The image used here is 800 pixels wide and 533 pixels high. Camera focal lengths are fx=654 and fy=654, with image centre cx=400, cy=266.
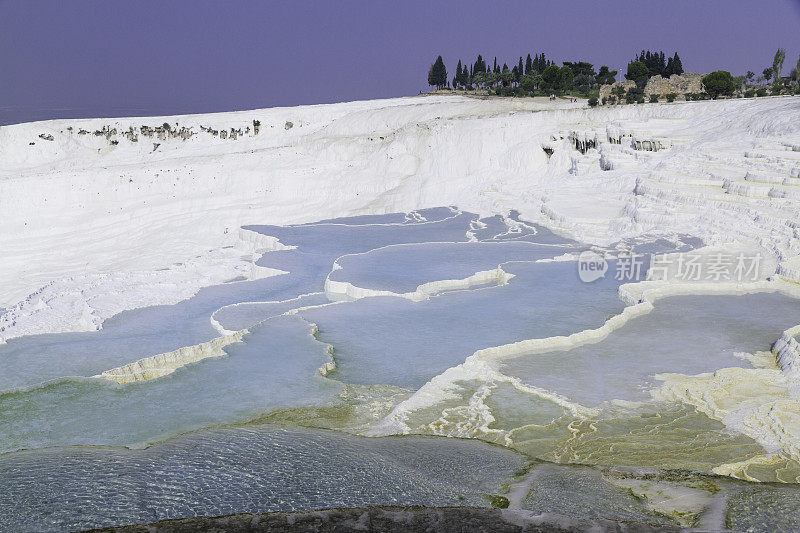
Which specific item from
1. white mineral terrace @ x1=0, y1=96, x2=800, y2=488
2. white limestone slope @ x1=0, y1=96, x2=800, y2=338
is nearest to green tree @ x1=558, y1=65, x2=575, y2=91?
→ white mineral terrace @ x1=0, y1=96, x2=800, y2=488

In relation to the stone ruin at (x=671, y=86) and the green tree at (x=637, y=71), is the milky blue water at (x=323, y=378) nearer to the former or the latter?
the stone ruin at (x=671, y=86)

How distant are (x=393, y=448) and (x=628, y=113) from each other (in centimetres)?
1928

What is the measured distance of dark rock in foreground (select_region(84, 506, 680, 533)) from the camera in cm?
224

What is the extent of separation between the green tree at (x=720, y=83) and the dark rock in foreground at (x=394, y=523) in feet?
96.4

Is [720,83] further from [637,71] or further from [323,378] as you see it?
[323,378]

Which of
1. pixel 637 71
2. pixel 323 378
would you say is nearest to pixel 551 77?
pixel 637 71

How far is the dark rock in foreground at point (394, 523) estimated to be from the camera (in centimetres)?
224

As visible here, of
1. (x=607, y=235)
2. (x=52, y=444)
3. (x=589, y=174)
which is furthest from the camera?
(x=589, y=174)

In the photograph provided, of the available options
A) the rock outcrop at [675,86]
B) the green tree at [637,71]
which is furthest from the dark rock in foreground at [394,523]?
the green tree at [637,71]

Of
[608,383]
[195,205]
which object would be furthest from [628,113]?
[608,383]

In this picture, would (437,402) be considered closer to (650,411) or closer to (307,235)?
(650,411)

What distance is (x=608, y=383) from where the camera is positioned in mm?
6492

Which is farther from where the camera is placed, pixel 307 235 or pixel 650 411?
pixel 307 235

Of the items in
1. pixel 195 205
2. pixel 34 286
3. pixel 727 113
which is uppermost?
pixel 727 113
